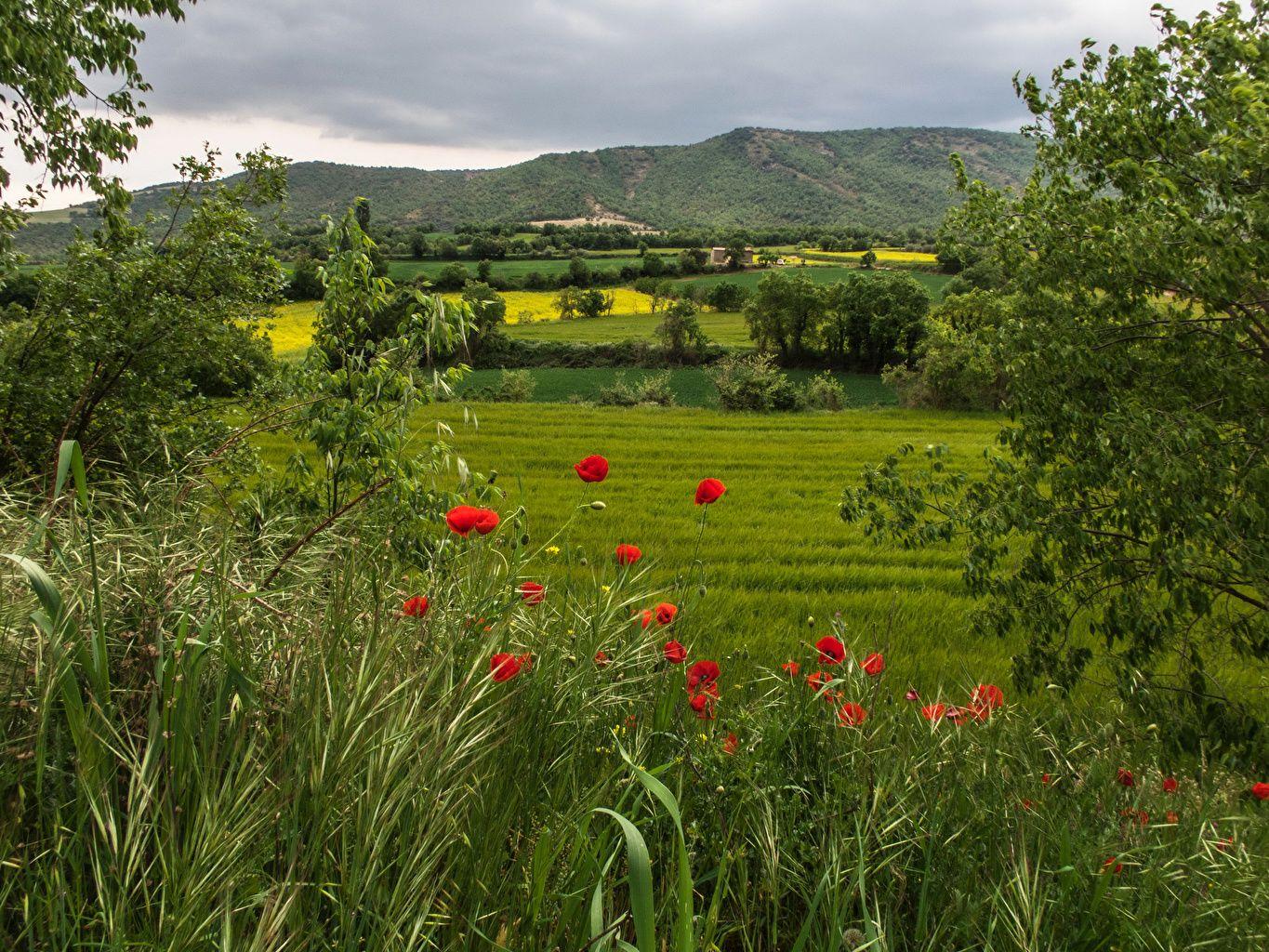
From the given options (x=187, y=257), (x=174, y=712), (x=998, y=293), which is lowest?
(x=174, y=712)

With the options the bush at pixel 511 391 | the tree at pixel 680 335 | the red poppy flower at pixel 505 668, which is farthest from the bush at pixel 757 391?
the red poppy flower at pixel 505 668

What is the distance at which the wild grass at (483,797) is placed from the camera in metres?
1.23

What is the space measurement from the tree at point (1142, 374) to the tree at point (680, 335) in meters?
37.3

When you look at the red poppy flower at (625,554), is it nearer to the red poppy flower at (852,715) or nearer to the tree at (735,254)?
the red poppy flower at (852,715)

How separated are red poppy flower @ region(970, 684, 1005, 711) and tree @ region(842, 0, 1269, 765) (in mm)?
479

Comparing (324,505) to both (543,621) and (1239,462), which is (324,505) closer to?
(543,621)

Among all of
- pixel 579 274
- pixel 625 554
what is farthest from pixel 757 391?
pixel 579 274

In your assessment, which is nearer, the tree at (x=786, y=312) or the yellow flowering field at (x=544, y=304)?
the tree at (x=786, y=312)

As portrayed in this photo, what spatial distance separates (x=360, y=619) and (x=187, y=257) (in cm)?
333

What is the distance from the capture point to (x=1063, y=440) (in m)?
3.15

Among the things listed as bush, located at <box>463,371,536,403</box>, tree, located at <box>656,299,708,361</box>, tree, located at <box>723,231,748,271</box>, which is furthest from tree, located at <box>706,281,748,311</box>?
bush, located at <box>463,371,536,403</box>

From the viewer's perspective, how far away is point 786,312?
3956 cm

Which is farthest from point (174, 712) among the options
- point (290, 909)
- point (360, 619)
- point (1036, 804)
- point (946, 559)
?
point (946, 559)

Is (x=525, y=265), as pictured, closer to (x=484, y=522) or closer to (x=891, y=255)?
(x=891, y=255)
